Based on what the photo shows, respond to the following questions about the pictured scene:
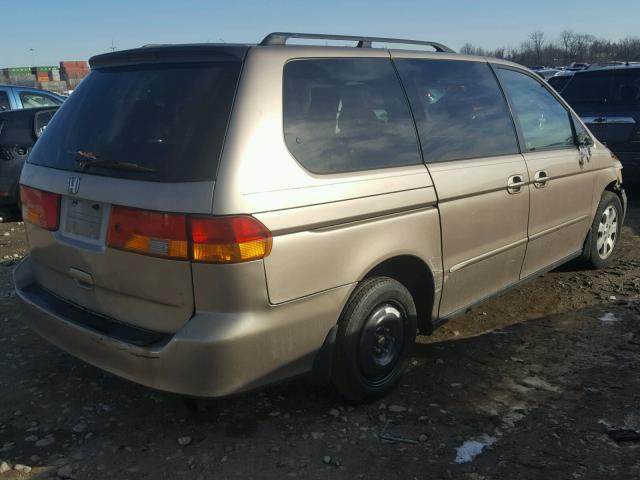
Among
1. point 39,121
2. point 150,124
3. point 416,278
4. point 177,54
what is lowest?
point 416,278

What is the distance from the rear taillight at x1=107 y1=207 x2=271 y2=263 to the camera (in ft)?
8.01

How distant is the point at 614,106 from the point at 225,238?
741 cm

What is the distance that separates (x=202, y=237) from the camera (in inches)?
96.4

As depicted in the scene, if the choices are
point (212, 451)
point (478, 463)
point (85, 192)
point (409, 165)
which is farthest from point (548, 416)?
point (85, 192)

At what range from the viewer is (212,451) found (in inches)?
113

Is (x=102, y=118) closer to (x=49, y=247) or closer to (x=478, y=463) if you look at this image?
(x=49, y=247)

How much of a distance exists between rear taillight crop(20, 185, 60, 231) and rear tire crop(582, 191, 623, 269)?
4163 millimetres

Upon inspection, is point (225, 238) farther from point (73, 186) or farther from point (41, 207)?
point (41, 207)

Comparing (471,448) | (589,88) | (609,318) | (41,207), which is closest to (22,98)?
(41,207)

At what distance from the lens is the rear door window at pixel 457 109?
3.42 m

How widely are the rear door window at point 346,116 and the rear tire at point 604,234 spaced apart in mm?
2618

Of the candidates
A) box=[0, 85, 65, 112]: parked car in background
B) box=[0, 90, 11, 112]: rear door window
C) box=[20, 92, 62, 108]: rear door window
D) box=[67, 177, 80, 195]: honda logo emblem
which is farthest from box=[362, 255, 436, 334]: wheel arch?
box=[0, 90, 11, 112]: rear door window

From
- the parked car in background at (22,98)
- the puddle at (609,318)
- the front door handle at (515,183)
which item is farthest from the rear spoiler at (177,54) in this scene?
the parked car in background at (22,98)

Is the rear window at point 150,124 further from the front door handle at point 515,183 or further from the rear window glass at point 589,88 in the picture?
the rear window glass at point 589,88
